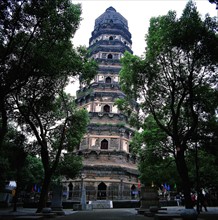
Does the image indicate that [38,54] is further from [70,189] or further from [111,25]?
[111,25]

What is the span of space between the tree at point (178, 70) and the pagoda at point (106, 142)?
12532 mm

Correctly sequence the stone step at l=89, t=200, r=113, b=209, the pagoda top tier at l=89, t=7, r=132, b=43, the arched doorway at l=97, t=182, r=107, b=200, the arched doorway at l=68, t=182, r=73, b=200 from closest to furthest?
the stone step at l=89, t=200, r=113, b=209 < the arched doorway at l=97, t=182, r=107, b=200 < the arched doorway at l=68, t=182, r=73, b=200 < the pagoda top tier at l=89, t=7, r=132, b=43

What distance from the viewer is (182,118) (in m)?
16.0

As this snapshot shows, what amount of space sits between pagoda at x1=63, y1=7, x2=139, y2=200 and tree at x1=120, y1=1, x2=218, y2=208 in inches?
493

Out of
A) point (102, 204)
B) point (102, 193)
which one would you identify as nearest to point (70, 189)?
point (102, 193)

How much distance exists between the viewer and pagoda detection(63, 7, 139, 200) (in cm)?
2695

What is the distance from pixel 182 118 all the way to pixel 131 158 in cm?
1541

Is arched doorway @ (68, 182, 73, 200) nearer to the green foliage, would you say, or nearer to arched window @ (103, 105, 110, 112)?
the green foliage

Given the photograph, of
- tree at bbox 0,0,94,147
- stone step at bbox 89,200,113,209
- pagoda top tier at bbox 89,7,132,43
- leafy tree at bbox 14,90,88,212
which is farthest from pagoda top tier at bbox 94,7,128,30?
tree at bbox 0,0,94,147

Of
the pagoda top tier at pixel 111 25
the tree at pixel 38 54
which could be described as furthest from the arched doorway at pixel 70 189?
the pagoda top tier at pixel 111 25

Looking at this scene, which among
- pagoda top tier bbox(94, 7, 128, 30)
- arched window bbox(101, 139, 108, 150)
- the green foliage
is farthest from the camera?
pagoda top tier bbox(94, 7, 128, 30)

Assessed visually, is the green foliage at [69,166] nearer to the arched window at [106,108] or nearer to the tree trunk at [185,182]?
the arched window at [106,108]

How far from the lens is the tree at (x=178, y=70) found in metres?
11.4

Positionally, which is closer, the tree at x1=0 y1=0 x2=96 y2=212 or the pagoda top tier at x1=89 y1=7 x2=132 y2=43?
the tree at x1=0 y1=0 x2=96 y2=212
